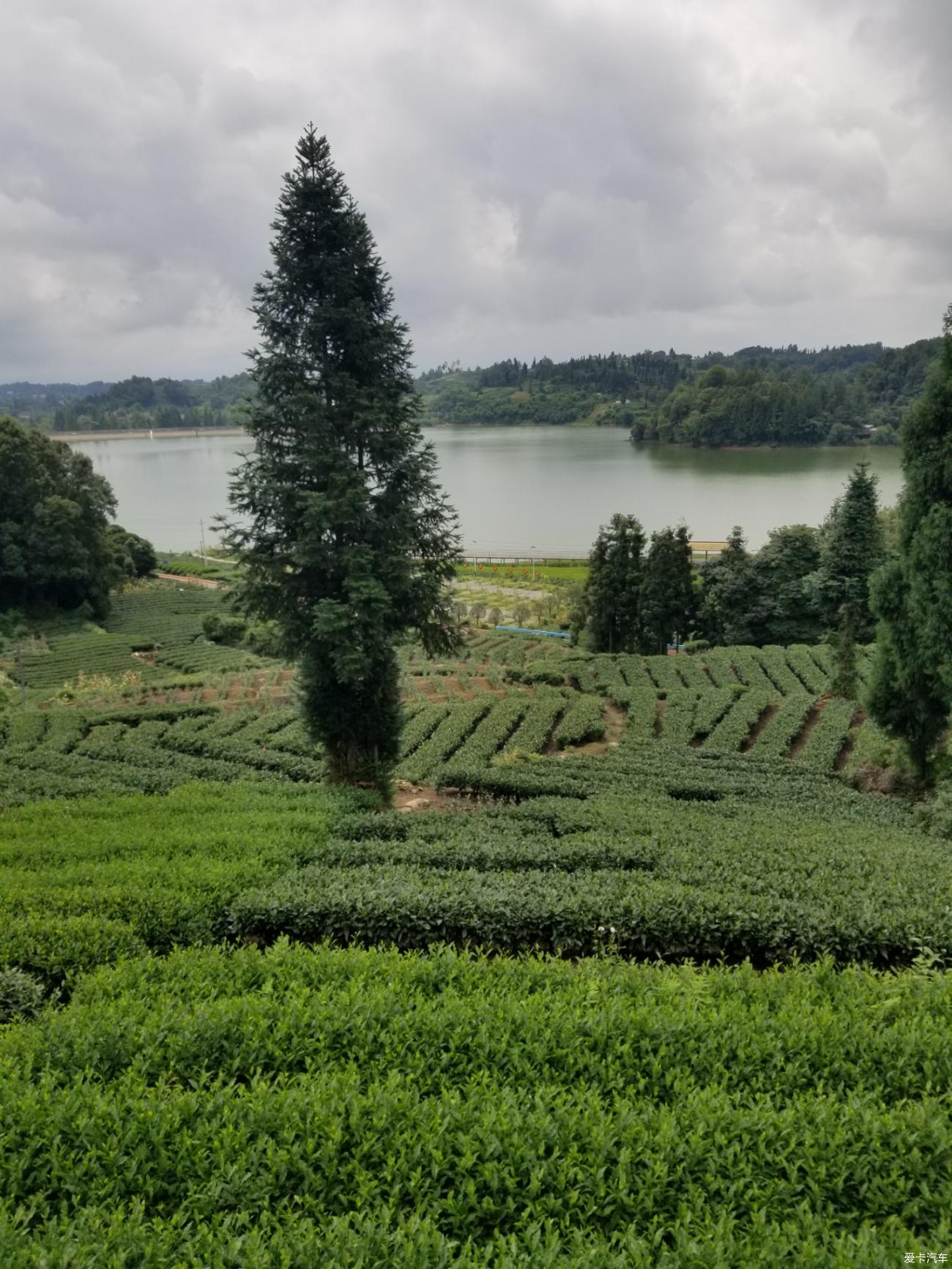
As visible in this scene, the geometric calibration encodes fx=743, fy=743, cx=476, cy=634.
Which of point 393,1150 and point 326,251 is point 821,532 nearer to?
point 326,251

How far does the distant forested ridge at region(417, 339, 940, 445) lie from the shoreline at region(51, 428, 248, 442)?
50.8 meters

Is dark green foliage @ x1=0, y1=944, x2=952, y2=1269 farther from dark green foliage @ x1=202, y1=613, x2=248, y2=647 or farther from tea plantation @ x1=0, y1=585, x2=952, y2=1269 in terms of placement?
dark green foliage @ x1=202, y1=613, x2=248, y2=647

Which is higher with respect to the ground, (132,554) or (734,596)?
(132,554)

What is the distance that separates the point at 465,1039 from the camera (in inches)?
177

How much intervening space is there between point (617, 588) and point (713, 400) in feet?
276

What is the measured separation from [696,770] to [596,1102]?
12158 millimetres

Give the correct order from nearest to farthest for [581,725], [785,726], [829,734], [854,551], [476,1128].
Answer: [476,1128] < [829,734] < [785,726] < [581,725] < [854,551]

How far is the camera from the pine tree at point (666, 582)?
→ 36.4 meters

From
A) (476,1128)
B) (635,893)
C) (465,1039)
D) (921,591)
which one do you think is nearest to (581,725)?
(921,591)

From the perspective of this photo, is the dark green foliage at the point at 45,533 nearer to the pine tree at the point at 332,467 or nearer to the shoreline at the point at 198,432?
the pine tree at the point at 332,467

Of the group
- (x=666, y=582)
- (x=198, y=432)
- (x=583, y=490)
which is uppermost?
(x=198, y=432)

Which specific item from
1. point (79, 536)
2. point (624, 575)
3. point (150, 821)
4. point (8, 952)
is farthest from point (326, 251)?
point (79, 536)

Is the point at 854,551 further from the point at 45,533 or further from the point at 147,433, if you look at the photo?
the point at 147,433

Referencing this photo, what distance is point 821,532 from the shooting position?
38.5 m
